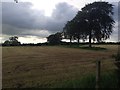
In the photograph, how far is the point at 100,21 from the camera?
70.1 metres

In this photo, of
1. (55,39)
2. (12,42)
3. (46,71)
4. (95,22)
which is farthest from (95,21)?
(12,42)

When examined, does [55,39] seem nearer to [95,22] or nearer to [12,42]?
[12,42]

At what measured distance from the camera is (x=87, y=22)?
71188 mm

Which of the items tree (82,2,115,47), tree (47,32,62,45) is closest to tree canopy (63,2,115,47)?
tree (82,2,115,47)

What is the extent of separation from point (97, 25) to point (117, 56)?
6040 cm

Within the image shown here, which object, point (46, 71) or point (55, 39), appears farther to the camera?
point (55, 39)

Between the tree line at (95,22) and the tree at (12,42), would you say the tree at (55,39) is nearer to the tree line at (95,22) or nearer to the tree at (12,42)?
the tree at (12,42)

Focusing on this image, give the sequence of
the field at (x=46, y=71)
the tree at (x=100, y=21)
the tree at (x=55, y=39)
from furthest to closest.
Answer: the tree at (x=55, y=39) < the tree at (x=100, y=21) < the field at (x=46, y=71)

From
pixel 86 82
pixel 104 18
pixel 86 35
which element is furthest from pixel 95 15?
pixel 86 82

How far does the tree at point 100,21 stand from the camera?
69812 millimetres

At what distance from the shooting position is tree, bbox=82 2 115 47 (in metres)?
69.8

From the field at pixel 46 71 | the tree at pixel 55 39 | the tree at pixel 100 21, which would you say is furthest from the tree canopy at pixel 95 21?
the tree at pixel 55 39

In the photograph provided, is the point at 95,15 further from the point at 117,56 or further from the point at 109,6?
the point at 117,56

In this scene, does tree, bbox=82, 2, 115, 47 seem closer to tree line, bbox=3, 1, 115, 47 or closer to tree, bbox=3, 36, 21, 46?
tree line, bbox=3, 1, 115, 47
